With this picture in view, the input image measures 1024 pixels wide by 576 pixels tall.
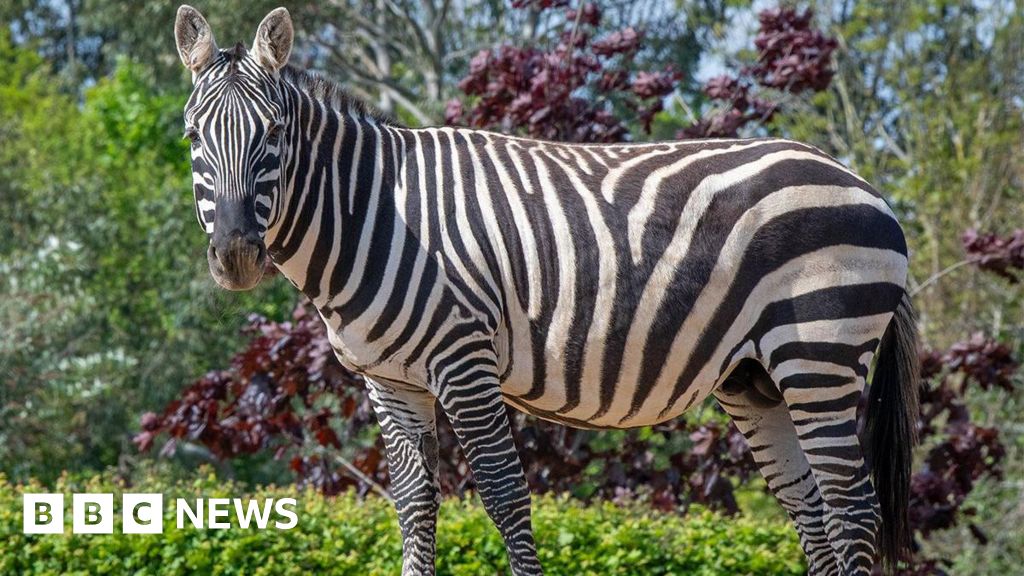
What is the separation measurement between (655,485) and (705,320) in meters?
3.89

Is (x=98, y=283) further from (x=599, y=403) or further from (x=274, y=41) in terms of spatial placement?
(x=599, y=403)

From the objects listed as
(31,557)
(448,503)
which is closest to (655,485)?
(448,503)

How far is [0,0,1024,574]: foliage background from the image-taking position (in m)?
13.1

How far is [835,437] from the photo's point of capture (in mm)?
4637

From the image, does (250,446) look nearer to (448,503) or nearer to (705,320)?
(448,503)

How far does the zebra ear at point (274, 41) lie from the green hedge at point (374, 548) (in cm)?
279

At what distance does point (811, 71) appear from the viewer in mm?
Answer: 8367

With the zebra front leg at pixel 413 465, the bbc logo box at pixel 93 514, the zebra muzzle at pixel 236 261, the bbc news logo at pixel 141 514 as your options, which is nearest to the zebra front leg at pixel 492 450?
the zebra front leg at pixel 413 465

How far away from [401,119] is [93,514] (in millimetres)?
5758

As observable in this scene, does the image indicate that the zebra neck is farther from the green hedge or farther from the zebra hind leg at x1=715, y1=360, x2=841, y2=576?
the green hedge

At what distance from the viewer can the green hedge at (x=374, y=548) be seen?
6484mm

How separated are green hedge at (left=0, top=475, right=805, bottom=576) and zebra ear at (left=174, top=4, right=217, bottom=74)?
2.83m

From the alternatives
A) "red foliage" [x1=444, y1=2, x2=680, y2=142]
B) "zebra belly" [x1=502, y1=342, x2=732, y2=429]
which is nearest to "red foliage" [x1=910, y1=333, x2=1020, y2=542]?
"red foliage" [x1=444, y1=2, x2=680, y2=142]

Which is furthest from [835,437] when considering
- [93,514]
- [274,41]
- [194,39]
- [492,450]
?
[93,514]
